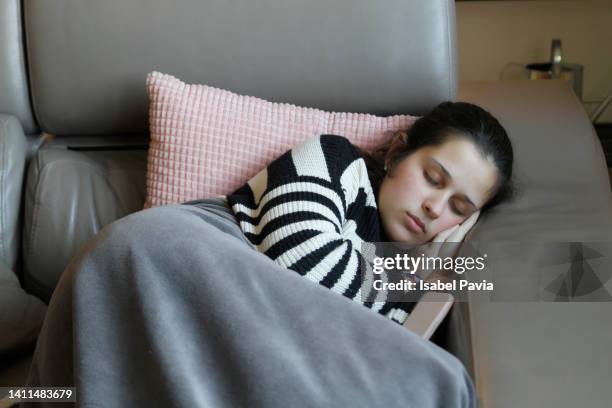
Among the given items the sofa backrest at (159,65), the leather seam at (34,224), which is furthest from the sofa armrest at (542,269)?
the leather seam at (34,224)

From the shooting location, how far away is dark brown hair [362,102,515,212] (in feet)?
4.26

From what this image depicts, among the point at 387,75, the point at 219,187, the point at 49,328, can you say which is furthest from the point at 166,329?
the point at 387,75

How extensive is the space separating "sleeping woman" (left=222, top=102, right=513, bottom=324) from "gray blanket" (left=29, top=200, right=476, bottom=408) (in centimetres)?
20

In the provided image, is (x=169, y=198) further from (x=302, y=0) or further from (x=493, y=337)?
(x=493, y=337)

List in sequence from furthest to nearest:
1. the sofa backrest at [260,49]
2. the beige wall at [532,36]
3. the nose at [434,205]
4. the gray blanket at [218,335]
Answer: the beige wall at [532,36]
the sofa backrest at [260,49]
the nose at [434,205]
the gray blanket at [218,335]

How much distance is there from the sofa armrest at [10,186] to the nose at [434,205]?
2.74ft

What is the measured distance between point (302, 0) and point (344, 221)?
17.3 inches

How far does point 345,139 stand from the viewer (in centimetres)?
131

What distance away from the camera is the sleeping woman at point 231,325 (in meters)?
0.88

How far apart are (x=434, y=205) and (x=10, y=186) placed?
86 cm

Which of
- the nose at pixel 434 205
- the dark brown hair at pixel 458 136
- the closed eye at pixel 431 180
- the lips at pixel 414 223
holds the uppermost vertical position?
the dark brown hair at pixel 458 136

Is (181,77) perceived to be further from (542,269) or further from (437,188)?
(542,269)

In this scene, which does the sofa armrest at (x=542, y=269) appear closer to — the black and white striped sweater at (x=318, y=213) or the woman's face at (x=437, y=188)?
the woman's face at (x=437, y=188)

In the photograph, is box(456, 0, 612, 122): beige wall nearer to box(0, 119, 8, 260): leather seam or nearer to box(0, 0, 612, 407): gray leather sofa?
box(0, 0, 612, 407): gray leather sofa
